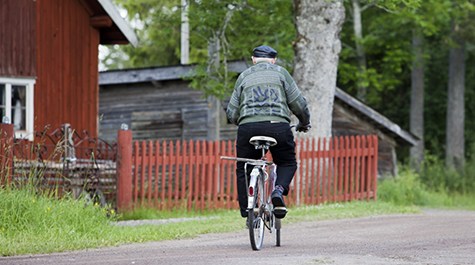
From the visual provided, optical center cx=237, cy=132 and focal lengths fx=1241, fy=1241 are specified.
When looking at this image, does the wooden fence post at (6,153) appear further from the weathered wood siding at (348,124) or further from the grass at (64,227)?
the weathered wood siding at (348,124)

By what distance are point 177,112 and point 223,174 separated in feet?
33.4

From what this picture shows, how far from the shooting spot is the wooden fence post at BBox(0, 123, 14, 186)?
654 inches

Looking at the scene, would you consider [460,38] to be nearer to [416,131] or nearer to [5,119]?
[416,131]

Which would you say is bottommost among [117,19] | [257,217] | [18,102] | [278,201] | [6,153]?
[257,217]

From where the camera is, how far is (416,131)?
41.4 metres

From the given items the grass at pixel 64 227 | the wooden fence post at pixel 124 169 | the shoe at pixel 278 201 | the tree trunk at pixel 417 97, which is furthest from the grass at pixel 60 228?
the tree trunk at pixel 417 97

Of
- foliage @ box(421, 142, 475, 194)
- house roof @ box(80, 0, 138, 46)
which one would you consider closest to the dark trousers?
house roof @ box(80, 0, 138, 46)

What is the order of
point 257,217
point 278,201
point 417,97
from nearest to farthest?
point 257,217, point 278,201, point 417,97

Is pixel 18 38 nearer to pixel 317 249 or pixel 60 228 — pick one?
pixel 60 228

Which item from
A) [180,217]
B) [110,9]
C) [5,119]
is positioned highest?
[110,9]

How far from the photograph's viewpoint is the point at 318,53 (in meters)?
23.8

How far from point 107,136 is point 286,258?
2138cm

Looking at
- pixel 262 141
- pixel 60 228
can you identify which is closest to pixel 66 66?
pixel 60 228

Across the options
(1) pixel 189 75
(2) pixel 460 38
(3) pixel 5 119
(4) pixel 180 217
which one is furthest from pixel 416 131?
(3) pixel 5 119
